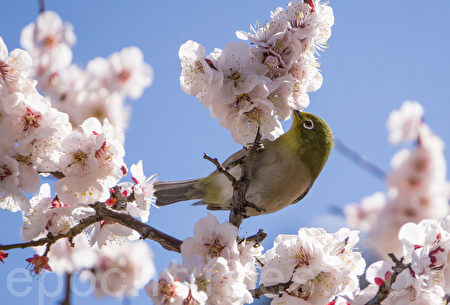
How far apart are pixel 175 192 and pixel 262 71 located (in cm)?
174

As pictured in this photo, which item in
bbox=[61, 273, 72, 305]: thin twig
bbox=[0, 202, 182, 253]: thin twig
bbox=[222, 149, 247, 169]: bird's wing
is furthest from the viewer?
bbox=[222, 149, 247, 169]: bird's wing

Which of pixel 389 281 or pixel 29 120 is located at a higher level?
pixel 29 120

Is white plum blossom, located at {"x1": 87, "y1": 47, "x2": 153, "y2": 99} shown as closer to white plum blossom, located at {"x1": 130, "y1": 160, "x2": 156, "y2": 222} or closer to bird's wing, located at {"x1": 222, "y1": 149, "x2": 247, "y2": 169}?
bird's wing, located at {"x1": 222, "y1": 149, "x2": 247, "y2": 169}

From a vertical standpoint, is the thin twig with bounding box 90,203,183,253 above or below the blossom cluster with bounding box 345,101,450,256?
below

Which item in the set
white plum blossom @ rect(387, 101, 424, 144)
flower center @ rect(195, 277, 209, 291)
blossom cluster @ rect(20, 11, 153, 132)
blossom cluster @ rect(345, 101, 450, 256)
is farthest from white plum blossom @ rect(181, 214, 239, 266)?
white plum blossom @ rect(387, 101, 424, 144)

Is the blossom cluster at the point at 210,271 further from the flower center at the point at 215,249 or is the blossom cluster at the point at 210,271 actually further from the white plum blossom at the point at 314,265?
the white plum blossom at the point at 314,265

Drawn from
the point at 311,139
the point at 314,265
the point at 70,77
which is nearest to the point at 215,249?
the point at 314,265

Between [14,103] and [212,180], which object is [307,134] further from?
[14,103]

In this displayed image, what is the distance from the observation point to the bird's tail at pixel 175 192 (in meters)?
3.76

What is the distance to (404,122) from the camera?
7.49 m

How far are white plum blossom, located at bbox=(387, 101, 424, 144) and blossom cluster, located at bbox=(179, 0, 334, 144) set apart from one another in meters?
5.09

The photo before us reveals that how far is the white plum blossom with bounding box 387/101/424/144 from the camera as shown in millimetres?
7176

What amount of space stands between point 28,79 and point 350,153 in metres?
2.92

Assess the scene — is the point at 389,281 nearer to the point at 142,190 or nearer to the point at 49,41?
the point at 142,190
